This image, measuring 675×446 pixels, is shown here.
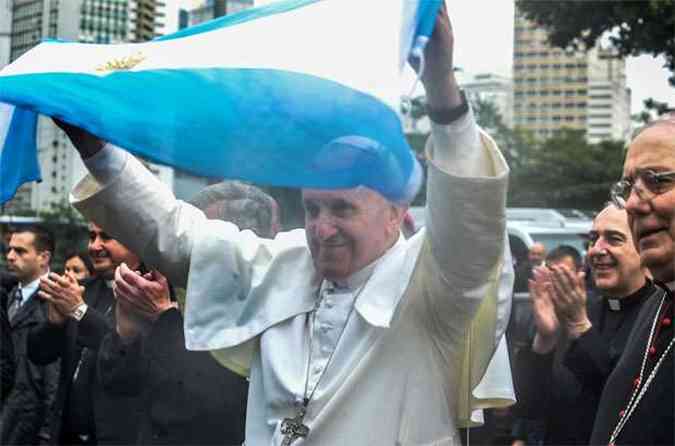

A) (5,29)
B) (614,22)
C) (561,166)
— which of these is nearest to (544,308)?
(5,29)

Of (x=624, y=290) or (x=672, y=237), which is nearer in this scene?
(x=672, y=237)

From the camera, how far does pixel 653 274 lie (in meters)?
2.95

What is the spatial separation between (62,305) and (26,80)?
2.25 m

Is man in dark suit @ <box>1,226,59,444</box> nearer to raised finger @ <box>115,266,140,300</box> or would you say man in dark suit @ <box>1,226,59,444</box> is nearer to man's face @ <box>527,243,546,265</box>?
raised finger @ <box>115,266,140,300</box>

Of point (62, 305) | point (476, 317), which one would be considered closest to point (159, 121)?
point (476, 317)

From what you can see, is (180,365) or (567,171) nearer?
(180,365)

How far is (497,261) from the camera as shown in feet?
8.71

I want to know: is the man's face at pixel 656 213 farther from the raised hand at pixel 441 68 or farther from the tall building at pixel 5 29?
the tall building at pixel 5 29

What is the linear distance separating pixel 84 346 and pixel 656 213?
10.0ft

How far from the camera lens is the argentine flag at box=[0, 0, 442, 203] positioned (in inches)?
92.2

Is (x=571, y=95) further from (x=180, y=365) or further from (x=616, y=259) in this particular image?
(x=180, y=365)

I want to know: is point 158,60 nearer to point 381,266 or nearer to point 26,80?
point 26,80

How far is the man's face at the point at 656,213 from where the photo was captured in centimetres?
287

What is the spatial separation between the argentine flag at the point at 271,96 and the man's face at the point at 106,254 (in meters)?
2.03
